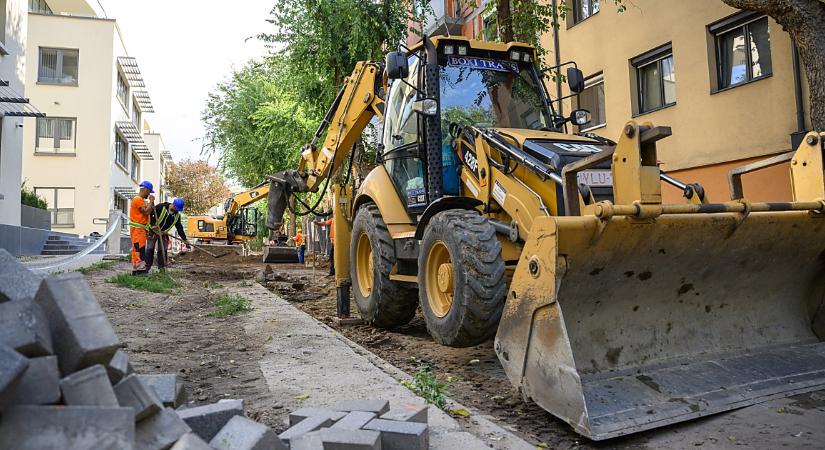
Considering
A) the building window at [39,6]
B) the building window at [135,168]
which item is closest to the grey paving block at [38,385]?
the building window at [39,6]

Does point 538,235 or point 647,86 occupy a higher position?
point 647,86

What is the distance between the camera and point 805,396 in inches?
146

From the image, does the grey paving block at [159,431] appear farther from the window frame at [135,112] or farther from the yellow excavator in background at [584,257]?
the window frame at [135,112]

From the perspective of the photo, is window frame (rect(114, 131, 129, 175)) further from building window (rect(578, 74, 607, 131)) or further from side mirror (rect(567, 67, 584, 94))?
side mirror (rect(567, 67, 584, 94))

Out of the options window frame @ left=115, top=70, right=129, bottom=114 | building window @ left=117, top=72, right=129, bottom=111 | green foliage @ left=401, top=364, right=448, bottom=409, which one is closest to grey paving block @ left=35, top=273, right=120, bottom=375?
green foliage @ left=401, top=364, right=448, bottom=409

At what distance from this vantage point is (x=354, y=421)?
110 inches

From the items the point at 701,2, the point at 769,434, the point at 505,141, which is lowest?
the point at 769,434

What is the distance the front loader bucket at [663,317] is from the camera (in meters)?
3.30

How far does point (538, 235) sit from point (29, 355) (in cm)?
252

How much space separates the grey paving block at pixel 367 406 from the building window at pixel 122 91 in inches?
1175

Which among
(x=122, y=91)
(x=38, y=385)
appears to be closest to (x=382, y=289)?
(x=38, y=385)

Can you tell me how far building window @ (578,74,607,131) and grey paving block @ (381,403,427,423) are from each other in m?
11.7

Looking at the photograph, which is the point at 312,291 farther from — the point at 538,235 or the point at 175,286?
the point at 538,235

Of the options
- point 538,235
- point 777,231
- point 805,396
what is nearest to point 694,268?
point 777,231
